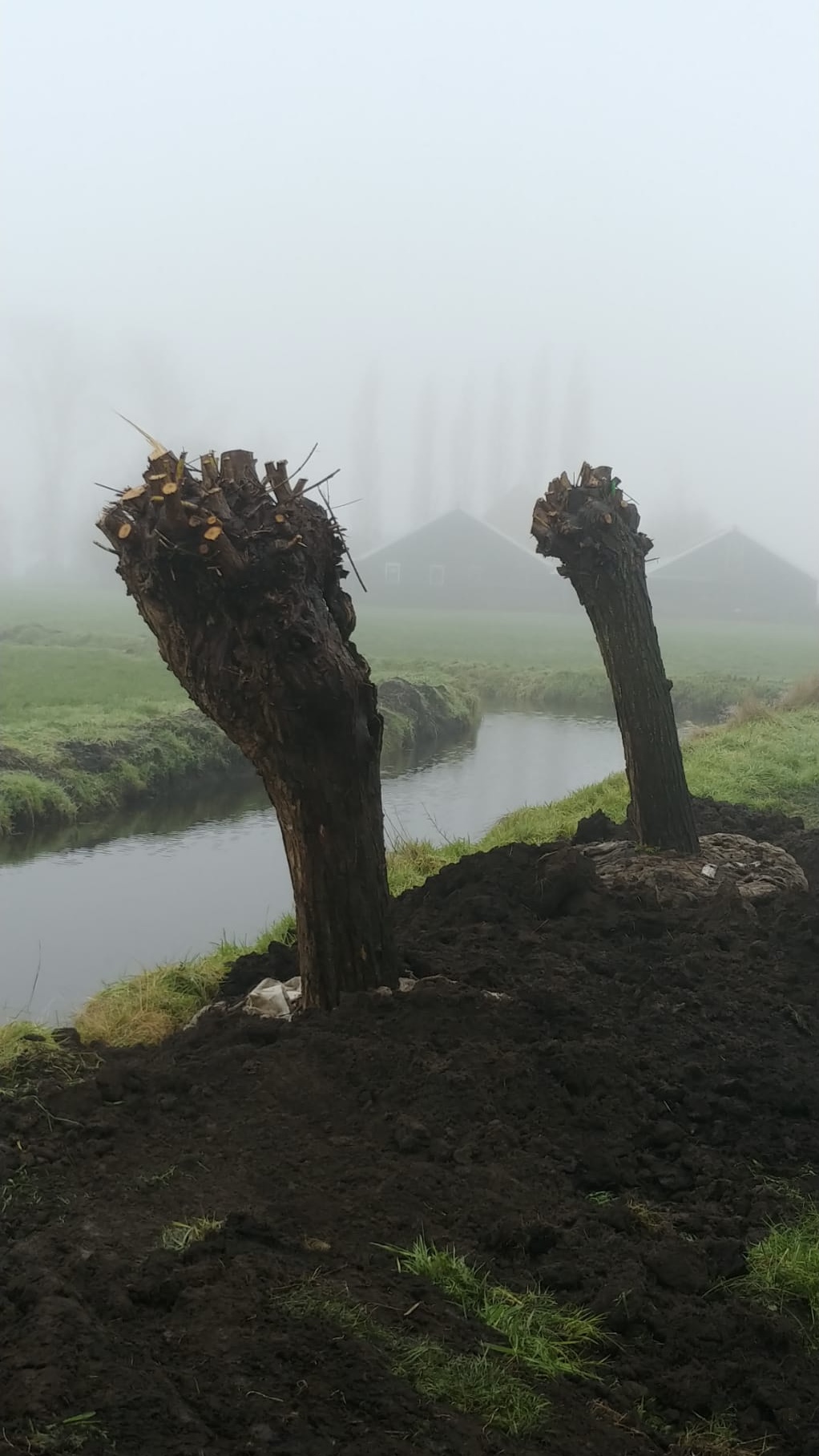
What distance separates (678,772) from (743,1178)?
10.9 ft

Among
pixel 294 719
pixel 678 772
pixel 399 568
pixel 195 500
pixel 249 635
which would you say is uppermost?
pixel 399 568

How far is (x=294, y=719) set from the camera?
3611 millimetres

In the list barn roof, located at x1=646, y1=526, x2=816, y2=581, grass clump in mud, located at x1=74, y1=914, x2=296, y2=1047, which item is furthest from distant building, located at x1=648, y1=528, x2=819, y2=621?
grass clump in mud, located at x1=74, y1=914, x2=296, y2=1047

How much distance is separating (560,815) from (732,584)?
2123cm

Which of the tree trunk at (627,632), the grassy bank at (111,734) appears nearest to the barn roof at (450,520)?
the grassy bank at (111,734)

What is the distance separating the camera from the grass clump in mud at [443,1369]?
1982mm

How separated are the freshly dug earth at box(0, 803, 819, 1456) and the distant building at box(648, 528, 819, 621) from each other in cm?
2416

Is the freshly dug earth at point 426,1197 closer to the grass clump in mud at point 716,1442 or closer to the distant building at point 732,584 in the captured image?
the grass clump in mud at point 716,1442

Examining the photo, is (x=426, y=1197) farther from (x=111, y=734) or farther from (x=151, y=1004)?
(x=111, y=734)

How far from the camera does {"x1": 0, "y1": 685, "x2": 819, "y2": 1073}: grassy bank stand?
15.6 ft

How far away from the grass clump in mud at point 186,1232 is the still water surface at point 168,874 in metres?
3.69

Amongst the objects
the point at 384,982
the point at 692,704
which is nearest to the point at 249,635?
the point at 384,982

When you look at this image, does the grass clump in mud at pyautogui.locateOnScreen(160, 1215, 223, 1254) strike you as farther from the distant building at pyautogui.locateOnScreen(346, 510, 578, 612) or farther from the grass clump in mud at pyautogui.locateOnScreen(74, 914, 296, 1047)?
the distant building at pyautogui.locateOnScreen(346, 510, 578, 612)

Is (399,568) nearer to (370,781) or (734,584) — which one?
(734,584)
